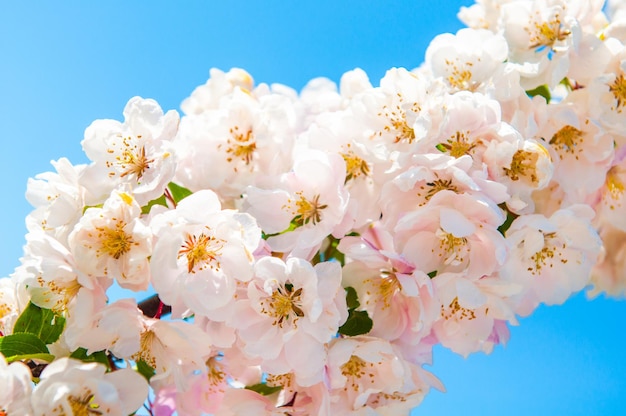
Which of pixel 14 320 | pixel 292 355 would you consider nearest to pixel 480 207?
pixel 292 355

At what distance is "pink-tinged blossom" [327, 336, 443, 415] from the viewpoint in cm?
151

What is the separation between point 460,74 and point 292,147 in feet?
1.58

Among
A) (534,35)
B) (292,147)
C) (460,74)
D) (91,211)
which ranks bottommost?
(91,211)

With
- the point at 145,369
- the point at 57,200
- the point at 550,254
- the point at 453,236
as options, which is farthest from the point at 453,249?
the point at 57,200

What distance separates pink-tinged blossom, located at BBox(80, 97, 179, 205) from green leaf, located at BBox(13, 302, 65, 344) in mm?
259

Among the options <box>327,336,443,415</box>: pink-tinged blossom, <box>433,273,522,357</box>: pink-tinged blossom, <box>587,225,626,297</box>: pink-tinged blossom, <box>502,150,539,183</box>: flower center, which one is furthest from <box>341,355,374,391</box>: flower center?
<box>587,225,626,297</box>: pink-tinged blossom

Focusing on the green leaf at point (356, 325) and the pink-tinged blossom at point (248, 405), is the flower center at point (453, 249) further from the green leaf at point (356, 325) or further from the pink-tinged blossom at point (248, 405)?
the pink-tinged blossom at point (248, 405)

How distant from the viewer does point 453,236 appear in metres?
1.55

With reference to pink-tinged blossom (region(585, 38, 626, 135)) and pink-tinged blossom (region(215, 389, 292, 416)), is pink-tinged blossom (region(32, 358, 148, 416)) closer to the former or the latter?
pink-tinged blossom (region(215, 389, 292, 416))

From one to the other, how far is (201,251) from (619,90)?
1167mm

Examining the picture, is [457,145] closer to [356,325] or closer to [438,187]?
[438,187]

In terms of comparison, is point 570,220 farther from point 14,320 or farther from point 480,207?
point 14,320

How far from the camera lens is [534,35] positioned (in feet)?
6.42

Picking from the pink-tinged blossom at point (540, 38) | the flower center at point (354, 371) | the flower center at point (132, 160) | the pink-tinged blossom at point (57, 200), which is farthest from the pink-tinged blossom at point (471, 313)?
the pink-tinged blossom at point (57, 200)
